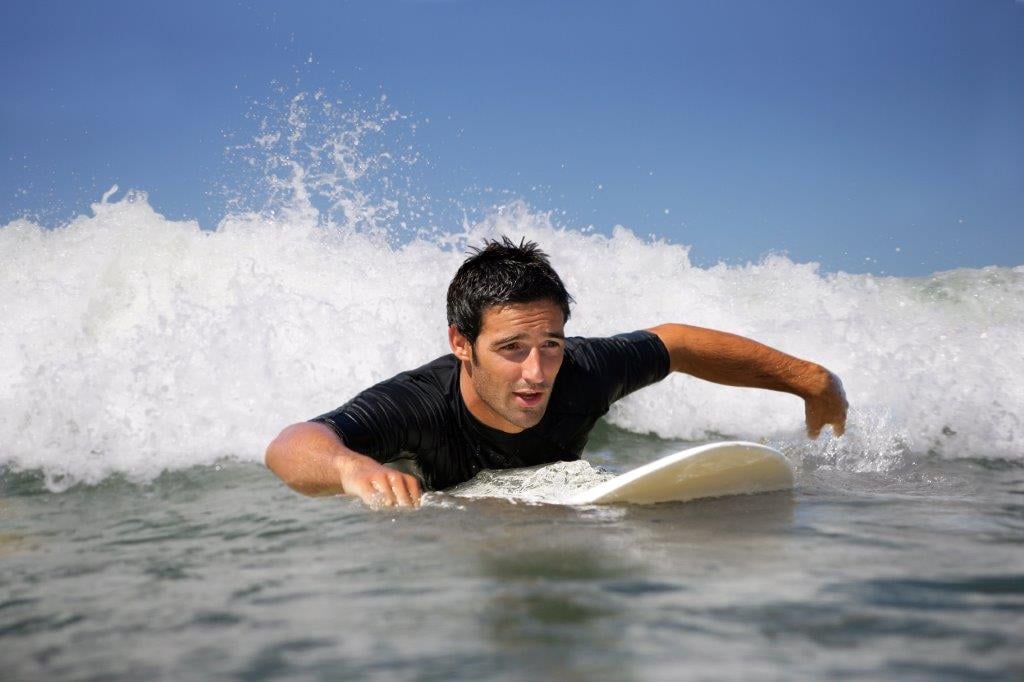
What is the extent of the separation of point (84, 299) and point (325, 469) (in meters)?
6.35

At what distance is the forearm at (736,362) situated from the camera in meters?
4.82

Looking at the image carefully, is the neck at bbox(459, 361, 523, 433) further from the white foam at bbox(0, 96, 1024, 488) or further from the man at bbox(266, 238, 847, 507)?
the white foam at bbox(0, 96, 1024, 488)

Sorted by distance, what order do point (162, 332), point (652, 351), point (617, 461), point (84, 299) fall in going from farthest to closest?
point (84, 299) → point (162, 332) → point (617, 461) → point (652, 351)

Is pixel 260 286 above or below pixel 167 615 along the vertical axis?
above

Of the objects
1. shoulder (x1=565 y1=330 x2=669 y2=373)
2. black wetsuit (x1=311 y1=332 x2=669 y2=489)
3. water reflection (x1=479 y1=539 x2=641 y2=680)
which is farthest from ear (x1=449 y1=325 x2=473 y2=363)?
water reflection (x1=479 y1=539 x2=641 y2=680)

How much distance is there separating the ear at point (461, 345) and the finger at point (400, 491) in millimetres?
868

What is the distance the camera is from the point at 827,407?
5.09 meters

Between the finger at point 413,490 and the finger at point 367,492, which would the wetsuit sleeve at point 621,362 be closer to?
the finger at point 413,490

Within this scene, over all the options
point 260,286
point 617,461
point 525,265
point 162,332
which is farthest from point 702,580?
point 260,286

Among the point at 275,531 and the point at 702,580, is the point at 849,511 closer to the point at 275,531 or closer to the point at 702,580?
the point at 702,580

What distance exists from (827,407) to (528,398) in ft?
6.52

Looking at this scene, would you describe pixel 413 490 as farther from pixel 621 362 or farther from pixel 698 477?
pixel 621 362

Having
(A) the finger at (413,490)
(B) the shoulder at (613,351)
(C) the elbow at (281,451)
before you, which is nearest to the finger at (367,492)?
(A) the finger at (413,490)

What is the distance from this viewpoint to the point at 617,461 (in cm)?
621
